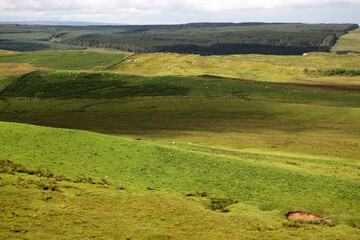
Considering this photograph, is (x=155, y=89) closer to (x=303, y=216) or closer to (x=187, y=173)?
(x=187, y=173)

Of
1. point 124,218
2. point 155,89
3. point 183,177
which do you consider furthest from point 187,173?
point 155,89

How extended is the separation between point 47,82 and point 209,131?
3938 inches

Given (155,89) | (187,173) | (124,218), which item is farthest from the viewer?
(155,89)

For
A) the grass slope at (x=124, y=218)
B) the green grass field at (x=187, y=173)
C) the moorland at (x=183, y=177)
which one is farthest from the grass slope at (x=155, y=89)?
the grass slope at (x=124, y=218)

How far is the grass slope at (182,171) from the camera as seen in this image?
32.4 meters

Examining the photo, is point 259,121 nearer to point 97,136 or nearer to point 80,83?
point 97,136

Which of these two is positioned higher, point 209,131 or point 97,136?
point 97,136

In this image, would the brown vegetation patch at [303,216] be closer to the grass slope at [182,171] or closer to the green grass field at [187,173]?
the green grass field at [187,173]

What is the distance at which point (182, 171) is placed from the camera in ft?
126

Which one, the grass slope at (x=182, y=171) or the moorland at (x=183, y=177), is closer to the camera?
the moorland at (x=183, y=177)

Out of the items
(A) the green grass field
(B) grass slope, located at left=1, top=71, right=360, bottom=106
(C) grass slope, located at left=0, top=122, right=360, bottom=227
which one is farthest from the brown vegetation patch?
(B) grass slope, located at left=1, top=71, right=360, bottom=106

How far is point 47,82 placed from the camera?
486ft

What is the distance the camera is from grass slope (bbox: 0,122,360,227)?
1276 inches

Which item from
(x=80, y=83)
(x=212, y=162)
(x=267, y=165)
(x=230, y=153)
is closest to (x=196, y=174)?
(x=212, y=162)
